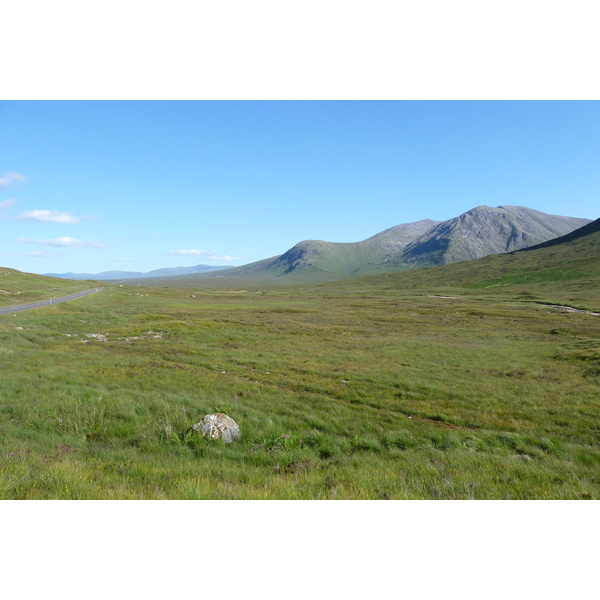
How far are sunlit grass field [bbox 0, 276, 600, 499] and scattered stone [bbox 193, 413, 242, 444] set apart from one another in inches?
14.5

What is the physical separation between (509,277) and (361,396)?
200 m

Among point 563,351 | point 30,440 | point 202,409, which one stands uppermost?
point 30,440

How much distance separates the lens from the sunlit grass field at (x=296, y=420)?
6.62m

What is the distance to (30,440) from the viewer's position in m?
8.83

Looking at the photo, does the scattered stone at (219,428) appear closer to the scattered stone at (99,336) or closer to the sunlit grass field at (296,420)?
the sunlit grass field at (296,420)

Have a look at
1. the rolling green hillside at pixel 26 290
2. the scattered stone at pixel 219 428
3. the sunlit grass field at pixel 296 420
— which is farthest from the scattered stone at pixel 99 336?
the rolling green hillside at pixel 26 290

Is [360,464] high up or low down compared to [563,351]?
up

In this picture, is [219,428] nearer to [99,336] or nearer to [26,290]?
[99,336]

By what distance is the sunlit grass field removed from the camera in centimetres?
662

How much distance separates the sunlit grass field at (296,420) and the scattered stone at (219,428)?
367 mm

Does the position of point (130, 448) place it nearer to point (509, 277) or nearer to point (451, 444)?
point (451, 444)

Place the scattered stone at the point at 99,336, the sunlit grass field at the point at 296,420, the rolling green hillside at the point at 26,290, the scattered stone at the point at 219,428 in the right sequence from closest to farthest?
1. the sunlit grass field at the point at 296,420
2. the scattered stone at the point at 219,428
3. the scattered stone at the point at 99,336
4. the rolling green hillside at the point at 26,290

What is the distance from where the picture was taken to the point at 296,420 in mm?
12508

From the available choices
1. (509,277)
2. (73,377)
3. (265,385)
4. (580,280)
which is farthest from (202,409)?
(509,277)
